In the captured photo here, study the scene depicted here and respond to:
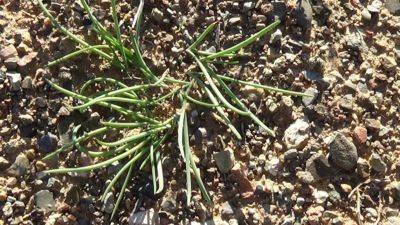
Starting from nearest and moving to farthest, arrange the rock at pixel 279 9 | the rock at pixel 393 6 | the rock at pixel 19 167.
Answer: the rock at pixel 19 167
the rock at pixel 279 9
the rock at pixel 393 6

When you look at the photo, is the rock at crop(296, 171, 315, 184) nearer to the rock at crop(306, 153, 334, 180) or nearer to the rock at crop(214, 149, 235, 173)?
the rock at crop(306, 153, 334, 180)

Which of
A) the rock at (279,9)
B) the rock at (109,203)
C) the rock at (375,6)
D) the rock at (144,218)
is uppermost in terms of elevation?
the rock at (279,9)

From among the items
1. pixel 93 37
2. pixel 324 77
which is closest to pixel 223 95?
pixel 324 77

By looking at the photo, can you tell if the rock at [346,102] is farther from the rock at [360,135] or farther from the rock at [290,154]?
the rock at [290,154]

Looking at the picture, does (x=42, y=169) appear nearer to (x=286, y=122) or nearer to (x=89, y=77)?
(x=89, y=77)

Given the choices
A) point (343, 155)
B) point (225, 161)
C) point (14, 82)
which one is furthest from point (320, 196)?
point (14, 82)

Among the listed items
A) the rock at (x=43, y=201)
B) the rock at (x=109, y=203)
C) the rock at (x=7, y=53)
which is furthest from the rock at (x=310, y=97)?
the rock at (x=7, y=53)
